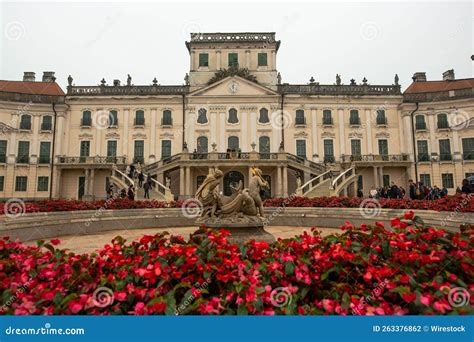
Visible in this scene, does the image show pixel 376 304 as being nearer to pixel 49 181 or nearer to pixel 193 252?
pixel 193 252

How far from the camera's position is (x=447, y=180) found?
108 feet

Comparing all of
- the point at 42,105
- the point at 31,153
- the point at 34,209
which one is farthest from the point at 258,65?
the point at 34,209

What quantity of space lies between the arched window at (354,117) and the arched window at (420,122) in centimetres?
665

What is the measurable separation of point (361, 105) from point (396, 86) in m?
5.14

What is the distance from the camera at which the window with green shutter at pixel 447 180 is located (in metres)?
32.6

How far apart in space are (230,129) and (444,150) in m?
24.4

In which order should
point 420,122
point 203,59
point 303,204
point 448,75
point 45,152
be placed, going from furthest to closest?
point 448,75 → point 203,59 → point 420,122 → point 45,152 → point 303,204

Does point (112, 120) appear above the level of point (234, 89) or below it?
below

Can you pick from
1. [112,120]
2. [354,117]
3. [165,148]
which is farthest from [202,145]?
[354,117]

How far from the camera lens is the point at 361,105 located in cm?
3459

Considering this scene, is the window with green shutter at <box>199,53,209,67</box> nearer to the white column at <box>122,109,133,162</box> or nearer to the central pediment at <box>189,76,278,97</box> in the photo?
the central pediment at <box>189,76,278,97</box>

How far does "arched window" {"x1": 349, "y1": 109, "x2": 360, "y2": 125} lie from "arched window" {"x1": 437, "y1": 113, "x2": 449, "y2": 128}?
359 inches

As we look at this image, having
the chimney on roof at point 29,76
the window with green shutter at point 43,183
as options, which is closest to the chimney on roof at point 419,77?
the window with green shutter at point 43,183

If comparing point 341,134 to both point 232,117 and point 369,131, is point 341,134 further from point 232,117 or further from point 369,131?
point 232,117
